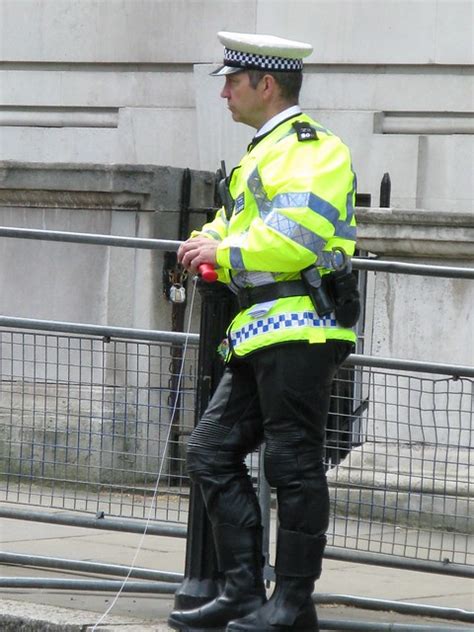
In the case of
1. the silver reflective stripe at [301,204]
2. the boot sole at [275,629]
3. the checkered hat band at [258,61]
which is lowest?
the boot sole at [275,629]

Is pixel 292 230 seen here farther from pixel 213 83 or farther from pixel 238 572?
pixel 213 83

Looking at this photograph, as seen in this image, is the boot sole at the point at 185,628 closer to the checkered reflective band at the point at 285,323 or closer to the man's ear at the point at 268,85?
the checkered reflective band at the point at 285,323

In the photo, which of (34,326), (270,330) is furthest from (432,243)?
(270,330)

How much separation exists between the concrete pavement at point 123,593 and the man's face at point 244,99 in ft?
6.10

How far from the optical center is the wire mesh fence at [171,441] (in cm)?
645

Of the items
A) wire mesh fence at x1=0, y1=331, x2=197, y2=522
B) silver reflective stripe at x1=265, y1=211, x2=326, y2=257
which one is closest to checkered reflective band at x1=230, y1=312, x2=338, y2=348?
silver reflective stripe at x1=265, y1=211, x2=326, y2=257

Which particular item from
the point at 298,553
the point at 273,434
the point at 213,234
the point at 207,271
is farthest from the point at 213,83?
the point at 298,553

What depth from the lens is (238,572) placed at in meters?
5.35

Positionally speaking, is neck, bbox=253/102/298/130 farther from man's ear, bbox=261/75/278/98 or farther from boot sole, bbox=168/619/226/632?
boot sole, bbox=168/619/226/632

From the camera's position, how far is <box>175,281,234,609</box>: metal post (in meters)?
5.67

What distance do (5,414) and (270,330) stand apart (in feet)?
7.74

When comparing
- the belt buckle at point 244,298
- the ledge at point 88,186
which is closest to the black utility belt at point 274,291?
the belt buckle at point 244,298

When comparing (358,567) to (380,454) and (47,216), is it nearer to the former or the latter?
(380,454)

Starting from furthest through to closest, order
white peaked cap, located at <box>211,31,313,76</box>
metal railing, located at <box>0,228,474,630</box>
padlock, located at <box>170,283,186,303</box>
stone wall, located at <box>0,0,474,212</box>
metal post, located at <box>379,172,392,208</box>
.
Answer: stone wall, located at <box>0,0,474,212</box>
metal post, located at <box>379,172,392,208</box>
padlock, located at <box>170,283,186,303</box>
metal railing, located at <box>0,228,474,630</box>
white peaked cap, located at <box>211,31,313,76</box>
